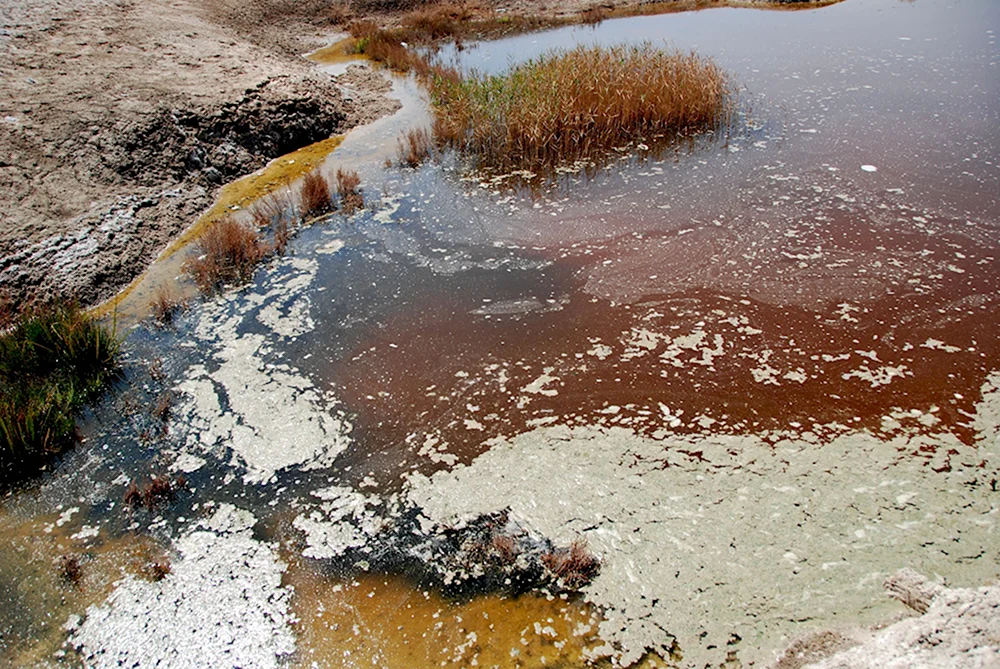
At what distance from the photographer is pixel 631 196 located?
6445 mm

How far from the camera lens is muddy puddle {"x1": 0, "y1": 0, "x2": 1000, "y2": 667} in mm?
2842

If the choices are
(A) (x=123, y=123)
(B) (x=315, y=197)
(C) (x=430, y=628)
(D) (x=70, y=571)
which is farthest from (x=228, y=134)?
(C) (x=430, y=628)

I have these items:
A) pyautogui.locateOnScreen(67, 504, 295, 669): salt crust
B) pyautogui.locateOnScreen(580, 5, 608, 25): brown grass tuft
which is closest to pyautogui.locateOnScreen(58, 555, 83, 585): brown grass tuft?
pyautogui.locateOnScreen(67, 504, 295, 669): salt crust

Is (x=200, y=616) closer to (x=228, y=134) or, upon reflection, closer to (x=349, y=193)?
(x=349, y=193)

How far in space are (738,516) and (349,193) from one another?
199 inches

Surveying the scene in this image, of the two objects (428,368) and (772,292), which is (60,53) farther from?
(772,292)

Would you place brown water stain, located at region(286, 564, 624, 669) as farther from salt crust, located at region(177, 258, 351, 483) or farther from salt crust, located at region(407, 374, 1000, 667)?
salt crust, located at region(177, 258, 351, 483)

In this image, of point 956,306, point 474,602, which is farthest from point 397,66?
point 474,602

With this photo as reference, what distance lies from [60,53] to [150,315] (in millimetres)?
5063

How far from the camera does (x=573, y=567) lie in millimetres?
2951

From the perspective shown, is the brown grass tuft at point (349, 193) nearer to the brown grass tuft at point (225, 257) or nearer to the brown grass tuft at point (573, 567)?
the brown grass tuft at point (225, 257)

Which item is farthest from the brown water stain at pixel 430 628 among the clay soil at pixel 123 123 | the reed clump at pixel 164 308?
the clay soil at pixel 123 123

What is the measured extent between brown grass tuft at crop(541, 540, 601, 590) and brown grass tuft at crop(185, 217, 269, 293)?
3.73 m

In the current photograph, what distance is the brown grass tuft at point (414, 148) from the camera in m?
7.47
